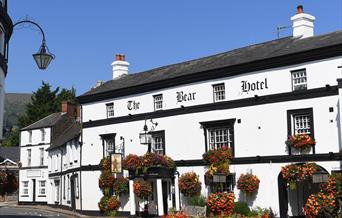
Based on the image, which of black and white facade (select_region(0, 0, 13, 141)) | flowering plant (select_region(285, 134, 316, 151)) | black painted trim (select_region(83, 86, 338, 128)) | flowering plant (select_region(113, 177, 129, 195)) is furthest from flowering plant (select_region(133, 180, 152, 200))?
black and white facade (select_region(0, 0, 13, 141))

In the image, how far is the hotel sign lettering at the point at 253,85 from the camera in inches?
948

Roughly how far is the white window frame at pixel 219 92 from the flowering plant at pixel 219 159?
2.60m

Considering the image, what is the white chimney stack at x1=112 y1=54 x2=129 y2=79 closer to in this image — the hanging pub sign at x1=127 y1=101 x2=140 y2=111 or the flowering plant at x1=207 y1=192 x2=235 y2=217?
the hanging pub sign at x1=127 y1=101 x2=140 y2=111

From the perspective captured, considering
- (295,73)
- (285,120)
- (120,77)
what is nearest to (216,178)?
(285,120)

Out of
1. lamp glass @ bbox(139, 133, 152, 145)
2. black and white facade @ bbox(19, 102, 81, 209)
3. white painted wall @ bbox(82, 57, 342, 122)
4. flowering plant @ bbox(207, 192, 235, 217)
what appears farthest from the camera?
black and white facade @ bbox(19, 102, 81, 209)

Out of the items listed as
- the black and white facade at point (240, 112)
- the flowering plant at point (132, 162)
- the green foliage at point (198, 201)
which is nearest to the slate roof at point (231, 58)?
the black and white facade at point (240, 112)

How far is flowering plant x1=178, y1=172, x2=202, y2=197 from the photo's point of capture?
85.0 feet

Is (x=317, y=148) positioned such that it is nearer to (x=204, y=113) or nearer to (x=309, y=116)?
(x=309, y=116)

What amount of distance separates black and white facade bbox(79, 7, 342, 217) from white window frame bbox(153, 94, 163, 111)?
0.19 feet

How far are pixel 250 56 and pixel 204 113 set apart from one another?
3764 millimetres

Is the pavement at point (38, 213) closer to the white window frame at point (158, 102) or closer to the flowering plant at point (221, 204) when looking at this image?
the white window frame at point (158, 102)

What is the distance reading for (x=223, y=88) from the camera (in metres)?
26.0

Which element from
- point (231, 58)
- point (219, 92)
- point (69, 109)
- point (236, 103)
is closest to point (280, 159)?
point (236, 103)

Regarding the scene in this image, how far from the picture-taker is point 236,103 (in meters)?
25.0
